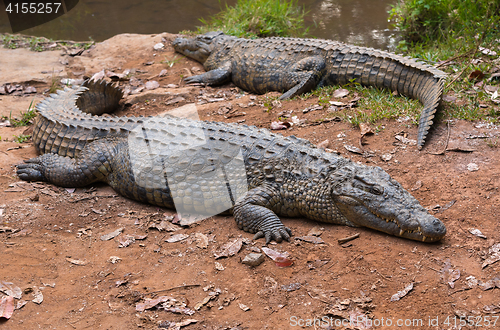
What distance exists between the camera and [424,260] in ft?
10.4

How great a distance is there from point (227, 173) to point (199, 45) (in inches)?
A: 215

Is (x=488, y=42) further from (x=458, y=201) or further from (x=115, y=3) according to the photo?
(x=115, y=3)

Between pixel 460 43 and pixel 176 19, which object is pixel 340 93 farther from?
pixel 176 19

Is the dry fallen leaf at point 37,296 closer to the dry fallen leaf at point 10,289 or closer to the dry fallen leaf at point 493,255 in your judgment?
the dry fallen leaf at point 10,289

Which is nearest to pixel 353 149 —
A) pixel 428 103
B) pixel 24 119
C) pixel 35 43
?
pixel 428 103

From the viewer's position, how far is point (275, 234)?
143 inches

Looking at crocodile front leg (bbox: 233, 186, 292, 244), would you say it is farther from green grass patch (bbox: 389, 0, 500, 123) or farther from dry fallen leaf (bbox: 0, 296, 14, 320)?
green grass patch (bbox: 389, 0, 500, 123)

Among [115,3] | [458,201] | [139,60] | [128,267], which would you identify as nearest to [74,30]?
[115,3]

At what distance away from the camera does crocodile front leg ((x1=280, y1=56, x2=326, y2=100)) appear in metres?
6.73

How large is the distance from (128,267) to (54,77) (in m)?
5.55

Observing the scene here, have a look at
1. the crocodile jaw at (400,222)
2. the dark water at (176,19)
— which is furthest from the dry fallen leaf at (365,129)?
the dark water at (176,19)

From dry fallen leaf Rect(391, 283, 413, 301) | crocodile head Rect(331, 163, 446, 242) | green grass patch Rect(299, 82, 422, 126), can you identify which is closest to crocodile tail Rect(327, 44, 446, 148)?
green grass patch Rect(299, 82, 422, 126)

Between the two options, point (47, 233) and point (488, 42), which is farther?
point (488, 42)

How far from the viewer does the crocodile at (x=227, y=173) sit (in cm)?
355
